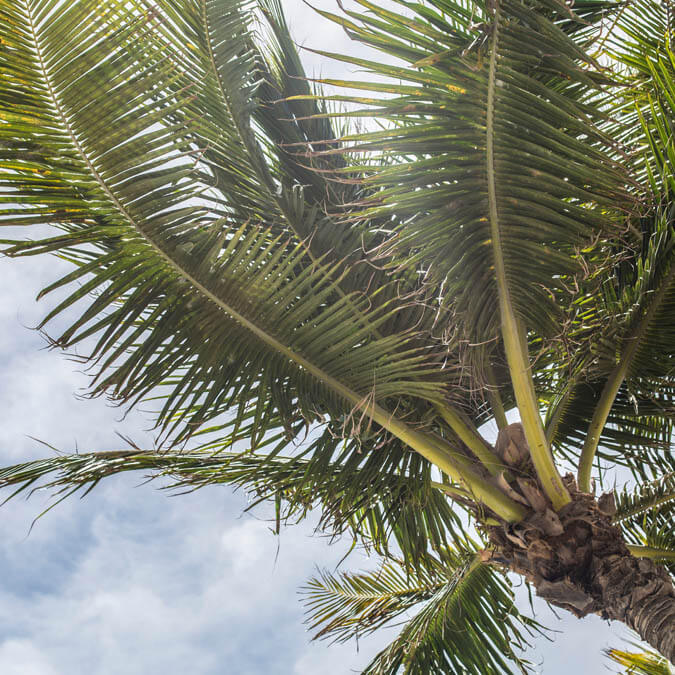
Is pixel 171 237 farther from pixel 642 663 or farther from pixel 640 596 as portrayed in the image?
pixel 642 663

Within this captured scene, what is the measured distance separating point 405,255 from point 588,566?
4.51 feet

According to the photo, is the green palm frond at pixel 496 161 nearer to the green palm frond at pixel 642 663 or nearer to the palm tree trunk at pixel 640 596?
the palm tree trunk at pixel 640 596

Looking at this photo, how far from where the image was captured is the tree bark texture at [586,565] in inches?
90.7

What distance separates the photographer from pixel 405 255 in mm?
2635

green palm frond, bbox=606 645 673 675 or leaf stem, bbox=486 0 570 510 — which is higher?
leaf stem, bbox=486 0 570 510

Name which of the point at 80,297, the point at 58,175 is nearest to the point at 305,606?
the point at 80,297

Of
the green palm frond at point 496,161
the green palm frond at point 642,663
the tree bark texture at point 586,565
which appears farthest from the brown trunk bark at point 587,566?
the green palm frond at point 642,663

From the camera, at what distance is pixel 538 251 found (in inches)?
82.0

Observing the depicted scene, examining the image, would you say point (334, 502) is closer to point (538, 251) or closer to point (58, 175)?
point (538, 251)

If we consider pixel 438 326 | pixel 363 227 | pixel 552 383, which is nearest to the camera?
pixel 438 326

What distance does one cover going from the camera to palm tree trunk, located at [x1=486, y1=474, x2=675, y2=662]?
7.58 ft

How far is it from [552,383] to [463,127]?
212 cm

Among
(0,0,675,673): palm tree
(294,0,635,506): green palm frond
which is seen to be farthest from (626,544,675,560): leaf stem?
(294,0,635,506): green palm frond

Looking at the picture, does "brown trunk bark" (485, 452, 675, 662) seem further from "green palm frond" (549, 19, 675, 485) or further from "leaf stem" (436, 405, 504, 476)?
"green palm frond" (549, 19, 675, 485)
